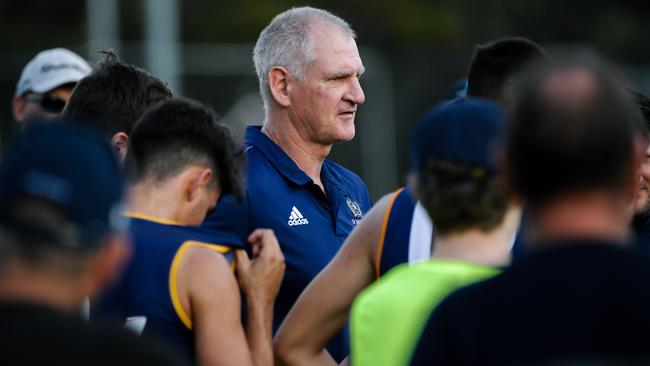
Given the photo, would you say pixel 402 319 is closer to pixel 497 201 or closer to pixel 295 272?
pixel 497 201

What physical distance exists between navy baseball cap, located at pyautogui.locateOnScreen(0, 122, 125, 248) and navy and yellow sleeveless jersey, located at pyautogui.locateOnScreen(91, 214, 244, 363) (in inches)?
48.5

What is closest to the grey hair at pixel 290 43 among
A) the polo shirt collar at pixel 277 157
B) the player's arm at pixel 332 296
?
the polo shirt collar at pixel 277 157

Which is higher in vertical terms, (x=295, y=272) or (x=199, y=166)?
(x=199, y=166)

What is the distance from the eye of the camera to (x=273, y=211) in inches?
176

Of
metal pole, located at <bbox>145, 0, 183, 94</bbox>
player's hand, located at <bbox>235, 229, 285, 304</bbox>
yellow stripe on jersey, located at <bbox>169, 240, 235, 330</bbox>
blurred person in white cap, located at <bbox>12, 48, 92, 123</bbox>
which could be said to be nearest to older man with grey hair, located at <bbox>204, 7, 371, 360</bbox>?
player's hand, located at <bbox>235, 229, 285, 304</bbox>

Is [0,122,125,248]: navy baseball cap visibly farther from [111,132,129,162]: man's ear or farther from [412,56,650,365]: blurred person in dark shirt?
[111,132,129,162]: man's ear

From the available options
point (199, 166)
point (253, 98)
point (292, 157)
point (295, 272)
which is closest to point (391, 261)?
point (199, 166)

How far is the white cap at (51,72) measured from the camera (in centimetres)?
604

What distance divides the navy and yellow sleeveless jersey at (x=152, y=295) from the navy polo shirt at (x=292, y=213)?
87 centimetres

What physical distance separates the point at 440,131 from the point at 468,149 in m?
0.07

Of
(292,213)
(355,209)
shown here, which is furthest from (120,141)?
(355,209)

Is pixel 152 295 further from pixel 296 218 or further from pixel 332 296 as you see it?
pixel 296 218

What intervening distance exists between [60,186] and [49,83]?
413 centimetres

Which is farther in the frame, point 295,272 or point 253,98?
point 253,98
